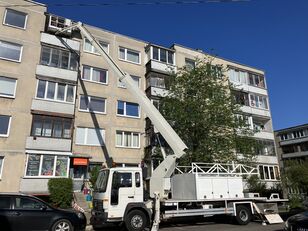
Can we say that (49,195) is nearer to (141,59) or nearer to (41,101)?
(41,101)

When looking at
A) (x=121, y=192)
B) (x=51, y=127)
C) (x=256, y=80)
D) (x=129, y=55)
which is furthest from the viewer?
(x=256, y=80)

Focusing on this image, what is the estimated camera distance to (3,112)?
20.1m

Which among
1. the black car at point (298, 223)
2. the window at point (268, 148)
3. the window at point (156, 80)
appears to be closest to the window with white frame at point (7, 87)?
the window at point (156, 80)

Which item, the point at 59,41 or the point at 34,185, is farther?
the point at 59,41

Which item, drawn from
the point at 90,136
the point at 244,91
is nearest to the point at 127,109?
the point at 90,136

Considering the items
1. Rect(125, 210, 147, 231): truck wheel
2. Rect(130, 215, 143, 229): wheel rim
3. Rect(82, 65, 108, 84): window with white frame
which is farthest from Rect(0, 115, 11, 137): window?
Rect(130, 215, 143, 229): wheel rim

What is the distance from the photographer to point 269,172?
31969 millimetres

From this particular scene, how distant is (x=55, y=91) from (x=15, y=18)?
280 inches

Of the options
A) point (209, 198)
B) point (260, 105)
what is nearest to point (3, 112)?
point (209, 198)

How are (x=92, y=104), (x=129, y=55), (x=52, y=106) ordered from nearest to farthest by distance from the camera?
(x=52, y=106) → (x=92, y=104) → (x=129, y=55)

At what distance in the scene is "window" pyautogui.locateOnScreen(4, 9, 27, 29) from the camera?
73.5 ft

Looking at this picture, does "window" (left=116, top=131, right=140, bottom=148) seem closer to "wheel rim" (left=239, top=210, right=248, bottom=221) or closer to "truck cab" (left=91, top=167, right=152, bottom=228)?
"truck cab" (left=91, top=167, right=152, bottom=228)

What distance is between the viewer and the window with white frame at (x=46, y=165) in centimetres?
1964

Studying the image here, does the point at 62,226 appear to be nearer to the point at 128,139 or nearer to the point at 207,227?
the point at 207,227
